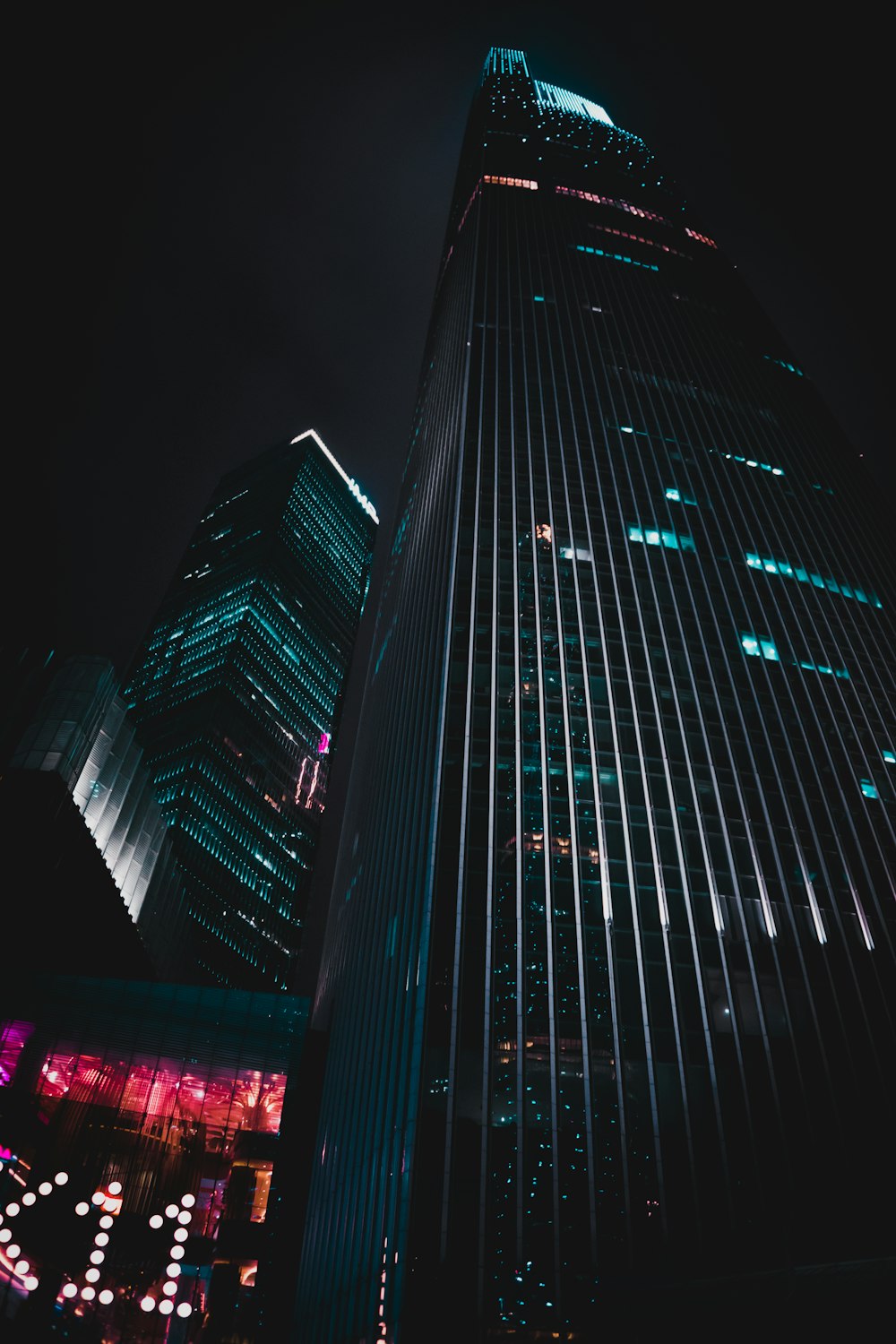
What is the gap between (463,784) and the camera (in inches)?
1713

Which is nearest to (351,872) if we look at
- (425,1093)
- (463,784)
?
(463,784)

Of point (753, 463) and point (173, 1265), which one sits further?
point (753, 463)

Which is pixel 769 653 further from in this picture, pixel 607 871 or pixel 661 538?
pixel 607 871

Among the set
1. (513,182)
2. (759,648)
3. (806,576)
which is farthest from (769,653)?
(513,182)

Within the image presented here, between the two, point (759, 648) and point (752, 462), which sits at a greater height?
point (752, 462)

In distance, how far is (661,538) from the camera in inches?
2403

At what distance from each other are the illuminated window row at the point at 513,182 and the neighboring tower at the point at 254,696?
264 feet

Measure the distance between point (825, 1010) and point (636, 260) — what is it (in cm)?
9104

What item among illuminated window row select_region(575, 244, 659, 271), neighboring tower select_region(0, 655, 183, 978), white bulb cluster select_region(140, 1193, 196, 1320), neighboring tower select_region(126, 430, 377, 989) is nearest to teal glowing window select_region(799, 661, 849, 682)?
neighboring tower select_region(0, 655, 183, 978)

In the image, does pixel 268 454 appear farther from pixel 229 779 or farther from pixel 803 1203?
pixel 803 1203

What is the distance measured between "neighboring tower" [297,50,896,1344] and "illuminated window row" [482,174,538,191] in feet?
146

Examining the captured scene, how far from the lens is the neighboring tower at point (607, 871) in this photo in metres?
31.3

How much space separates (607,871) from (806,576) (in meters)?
35.2

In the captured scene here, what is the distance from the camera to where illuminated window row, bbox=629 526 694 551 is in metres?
60.4
